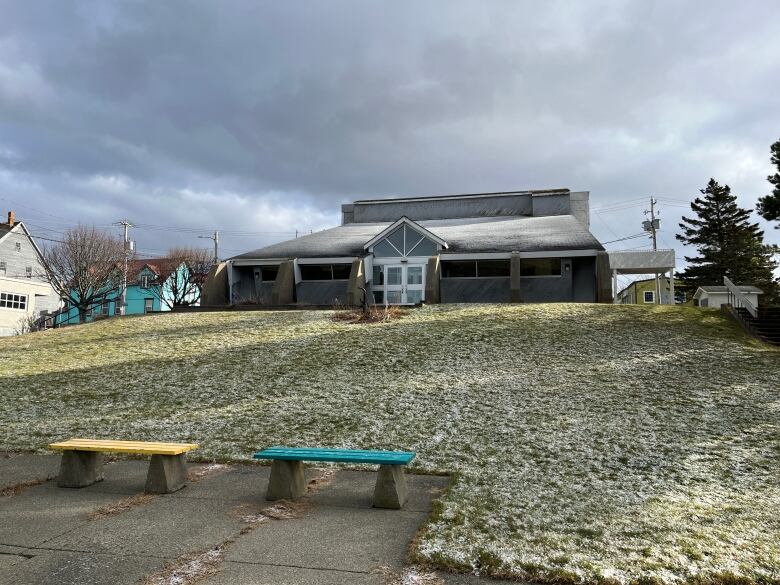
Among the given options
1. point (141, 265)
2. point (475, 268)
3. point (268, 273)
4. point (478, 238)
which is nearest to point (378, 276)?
point (475, 268)

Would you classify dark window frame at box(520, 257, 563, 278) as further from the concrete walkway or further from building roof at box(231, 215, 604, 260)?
the concrete walkway

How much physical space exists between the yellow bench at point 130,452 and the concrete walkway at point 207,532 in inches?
5.6

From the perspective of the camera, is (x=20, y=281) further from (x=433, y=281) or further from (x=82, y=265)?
(x=433, y=281)

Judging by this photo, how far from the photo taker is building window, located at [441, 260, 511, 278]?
27875mm

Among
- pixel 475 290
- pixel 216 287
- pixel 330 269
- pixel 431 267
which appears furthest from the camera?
pixel 330 269

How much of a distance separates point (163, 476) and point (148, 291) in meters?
53.0

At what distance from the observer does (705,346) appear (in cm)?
1511

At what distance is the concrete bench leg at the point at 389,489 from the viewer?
567 cm

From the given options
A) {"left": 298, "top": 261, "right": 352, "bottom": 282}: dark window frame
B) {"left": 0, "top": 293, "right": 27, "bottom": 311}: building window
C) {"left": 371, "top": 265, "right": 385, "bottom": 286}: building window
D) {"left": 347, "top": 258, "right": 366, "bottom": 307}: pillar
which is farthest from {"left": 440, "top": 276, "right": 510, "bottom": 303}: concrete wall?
{"left": 0, "top": 293, "right": 27, "bottom": 311}: building window

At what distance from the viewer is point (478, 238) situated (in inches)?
1187

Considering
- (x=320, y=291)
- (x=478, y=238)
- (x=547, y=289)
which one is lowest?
(x=547, y=289)

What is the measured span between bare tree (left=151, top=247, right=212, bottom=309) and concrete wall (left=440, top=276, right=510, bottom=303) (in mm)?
27626

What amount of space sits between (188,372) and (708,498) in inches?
452

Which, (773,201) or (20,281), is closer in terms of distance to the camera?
(773,201)
